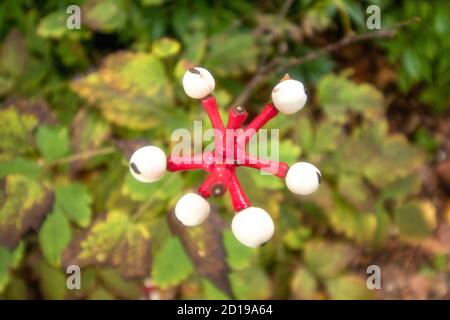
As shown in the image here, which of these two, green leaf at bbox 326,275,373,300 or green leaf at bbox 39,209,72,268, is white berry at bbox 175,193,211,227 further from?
green leaf at bbox 326,275,373,300

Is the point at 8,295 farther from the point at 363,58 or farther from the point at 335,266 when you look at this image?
the point at 363,58

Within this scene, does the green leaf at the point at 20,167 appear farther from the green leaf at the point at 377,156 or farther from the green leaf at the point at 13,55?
the green leaf at the point at 377,156

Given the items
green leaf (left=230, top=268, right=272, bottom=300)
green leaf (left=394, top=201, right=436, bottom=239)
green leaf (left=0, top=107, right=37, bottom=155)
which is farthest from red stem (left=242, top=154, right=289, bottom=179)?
green leaf (left=394, top=201, right=436, bottom=239)

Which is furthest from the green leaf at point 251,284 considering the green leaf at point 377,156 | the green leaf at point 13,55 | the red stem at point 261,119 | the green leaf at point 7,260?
the green leaf at point 13,55

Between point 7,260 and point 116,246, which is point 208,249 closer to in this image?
point 116,246

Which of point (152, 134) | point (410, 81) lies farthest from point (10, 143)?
point (410, 81)

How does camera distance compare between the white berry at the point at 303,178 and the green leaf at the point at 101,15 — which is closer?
the white berry at the point at 303,178
